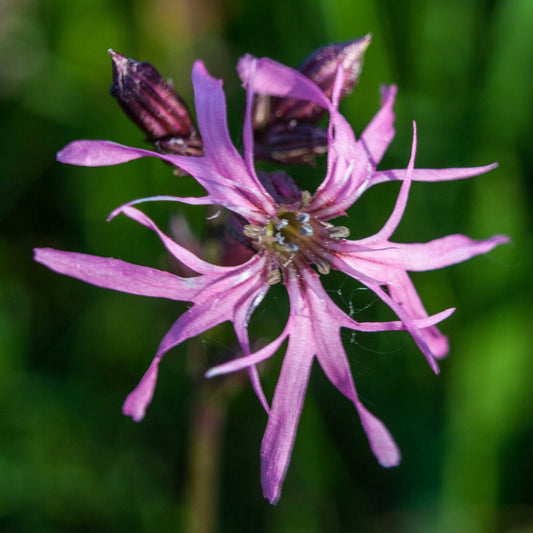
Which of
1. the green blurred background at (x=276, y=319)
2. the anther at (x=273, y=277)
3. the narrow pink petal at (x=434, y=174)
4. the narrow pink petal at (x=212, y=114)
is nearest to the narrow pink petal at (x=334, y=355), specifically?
the anther at (x=273, y=277)

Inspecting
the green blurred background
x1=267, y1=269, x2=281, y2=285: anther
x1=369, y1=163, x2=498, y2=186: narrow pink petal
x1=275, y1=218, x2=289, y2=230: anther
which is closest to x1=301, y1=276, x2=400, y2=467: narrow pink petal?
x1=267, y1=269, x2=281, y2=285: anther

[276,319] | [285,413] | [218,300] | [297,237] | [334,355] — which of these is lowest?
[276,319]

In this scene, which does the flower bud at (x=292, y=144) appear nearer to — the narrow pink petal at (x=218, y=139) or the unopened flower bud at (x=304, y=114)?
the unopened flower bud at (x=304, y=114)

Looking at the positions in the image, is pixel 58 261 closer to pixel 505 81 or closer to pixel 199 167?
pixel 199 167

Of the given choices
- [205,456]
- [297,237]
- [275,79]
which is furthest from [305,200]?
[205,456]

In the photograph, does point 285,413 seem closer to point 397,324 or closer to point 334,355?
point 334,355

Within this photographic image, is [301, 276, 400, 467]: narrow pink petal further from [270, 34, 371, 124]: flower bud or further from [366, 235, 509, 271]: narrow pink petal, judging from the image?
[270, 34, 371, 124]: flower bud
